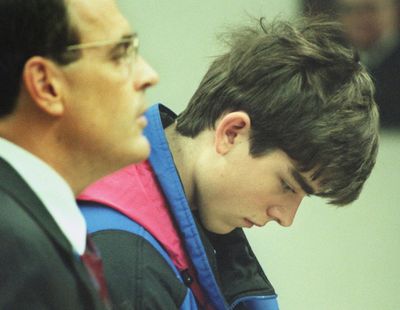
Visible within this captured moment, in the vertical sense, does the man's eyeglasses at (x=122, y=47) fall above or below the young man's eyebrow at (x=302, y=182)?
above

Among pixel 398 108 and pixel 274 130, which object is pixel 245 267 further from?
pixel 398 108

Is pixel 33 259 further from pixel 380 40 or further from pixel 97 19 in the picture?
pixel 380 40

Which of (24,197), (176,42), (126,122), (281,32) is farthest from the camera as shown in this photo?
(176,42)

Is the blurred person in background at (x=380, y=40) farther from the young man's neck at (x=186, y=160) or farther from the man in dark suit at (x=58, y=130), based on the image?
the man in dark suit at (x=58, y=130)

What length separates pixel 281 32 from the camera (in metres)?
1.56

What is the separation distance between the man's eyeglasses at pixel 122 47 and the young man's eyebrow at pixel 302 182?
570 mm

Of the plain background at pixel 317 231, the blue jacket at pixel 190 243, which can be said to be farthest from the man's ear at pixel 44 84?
the plain background at pixel 317 231

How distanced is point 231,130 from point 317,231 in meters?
1.03

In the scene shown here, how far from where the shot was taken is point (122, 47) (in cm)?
98

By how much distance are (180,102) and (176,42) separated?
0.57 feet

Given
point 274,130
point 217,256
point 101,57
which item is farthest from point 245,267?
point 101,57

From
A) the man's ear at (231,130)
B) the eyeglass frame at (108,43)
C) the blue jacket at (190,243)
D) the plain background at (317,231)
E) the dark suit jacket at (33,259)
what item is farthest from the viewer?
the plain background at (317,231)

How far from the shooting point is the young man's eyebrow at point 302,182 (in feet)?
4.90

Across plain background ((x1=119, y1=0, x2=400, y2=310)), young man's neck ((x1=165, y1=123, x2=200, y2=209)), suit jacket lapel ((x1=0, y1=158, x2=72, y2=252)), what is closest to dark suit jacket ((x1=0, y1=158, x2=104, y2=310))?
suit jacket lapel ((x1=0, y1=158, x2=72, y2=252))
